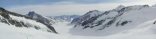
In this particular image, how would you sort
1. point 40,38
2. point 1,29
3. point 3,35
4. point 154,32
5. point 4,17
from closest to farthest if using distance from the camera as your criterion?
1. point 3,35
2. point 1,29
3. point 40,38
4. point 4,17
5. point 154,32

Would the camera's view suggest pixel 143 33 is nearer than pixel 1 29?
No

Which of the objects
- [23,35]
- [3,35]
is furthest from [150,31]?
[3,35]

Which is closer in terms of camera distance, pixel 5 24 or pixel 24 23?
pixel 5 24

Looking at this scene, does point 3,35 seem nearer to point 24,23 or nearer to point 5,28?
point 5,28

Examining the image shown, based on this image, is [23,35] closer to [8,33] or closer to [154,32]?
[8,33]

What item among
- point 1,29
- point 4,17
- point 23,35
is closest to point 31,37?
point 23,35

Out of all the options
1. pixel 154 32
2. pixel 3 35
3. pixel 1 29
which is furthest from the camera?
pixel 154 32

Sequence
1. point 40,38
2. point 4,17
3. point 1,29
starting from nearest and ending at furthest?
point 1,29 → point 40,38 → point 4,17

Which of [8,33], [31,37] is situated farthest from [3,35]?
[31,37]

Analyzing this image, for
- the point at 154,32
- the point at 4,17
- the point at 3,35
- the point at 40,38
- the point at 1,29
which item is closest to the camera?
the point at 3,35
